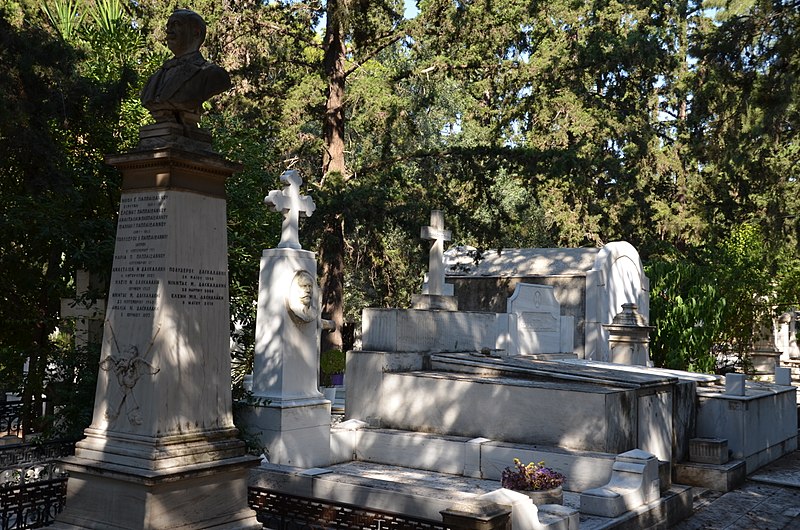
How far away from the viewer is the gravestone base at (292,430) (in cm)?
1020

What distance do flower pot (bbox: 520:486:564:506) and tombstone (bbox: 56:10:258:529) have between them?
3304 millimetres

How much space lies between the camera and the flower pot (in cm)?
855

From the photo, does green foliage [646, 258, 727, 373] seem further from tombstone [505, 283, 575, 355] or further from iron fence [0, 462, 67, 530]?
iron fence [0, 462, 67, 530]

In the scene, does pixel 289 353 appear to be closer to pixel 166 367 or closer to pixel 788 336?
pixel 166 367

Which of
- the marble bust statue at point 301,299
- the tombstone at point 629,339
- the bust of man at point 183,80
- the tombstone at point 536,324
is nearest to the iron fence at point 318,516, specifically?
the bust of man at point 183,80

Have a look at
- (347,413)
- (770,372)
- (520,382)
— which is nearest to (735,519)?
(520,382)

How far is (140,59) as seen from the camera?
16625 mm

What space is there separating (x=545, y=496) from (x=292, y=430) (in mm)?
3318

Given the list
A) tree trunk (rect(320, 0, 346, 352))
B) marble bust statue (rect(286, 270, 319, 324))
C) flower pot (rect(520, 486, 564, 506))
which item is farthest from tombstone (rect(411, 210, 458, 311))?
flower pot (rect(520, 486, 564, 506))

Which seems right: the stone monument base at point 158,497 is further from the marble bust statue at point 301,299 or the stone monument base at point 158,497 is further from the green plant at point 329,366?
the green plant at point 329,366

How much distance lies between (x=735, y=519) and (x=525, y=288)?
26.6 ft

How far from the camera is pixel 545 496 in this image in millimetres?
8586

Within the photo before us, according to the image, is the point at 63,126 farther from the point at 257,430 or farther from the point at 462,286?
the point at 462,286

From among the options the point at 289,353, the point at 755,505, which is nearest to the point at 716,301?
the point at 755,505
